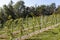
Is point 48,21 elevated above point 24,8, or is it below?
below

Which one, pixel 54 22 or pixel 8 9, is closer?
pixel 54 22

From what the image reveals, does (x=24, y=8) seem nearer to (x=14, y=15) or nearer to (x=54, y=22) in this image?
(x=14, y=15)

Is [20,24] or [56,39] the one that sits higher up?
[20,24]

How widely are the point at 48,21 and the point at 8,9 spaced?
6.12 metres

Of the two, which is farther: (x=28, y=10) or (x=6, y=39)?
(x=28, y=10)

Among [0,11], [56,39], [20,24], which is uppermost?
[0,11]

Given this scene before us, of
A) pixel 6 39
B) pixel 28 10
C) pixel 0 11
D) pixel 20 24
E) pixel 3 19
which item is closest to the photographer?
pixel 20 24

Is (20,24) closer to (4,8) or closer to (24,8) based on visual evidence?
(4,8)

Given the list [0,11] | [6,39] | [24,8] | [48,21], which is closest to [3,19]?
[0,11]

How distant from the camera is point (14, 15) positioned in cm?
2014

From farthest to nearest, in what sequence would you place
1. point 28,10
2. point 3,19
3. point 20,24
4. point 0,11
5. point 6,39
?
1. point 28,10
2. point 0,11
3. point 3,19
4. point 6,39
5. point 20,24

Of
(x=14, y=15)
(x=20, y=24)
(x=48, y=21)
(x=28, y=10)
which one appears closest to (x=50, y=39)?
(x=20, y=24)

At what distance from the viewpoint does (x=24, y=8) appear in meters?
27.0

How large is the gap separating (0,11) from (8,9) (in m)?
1.41
